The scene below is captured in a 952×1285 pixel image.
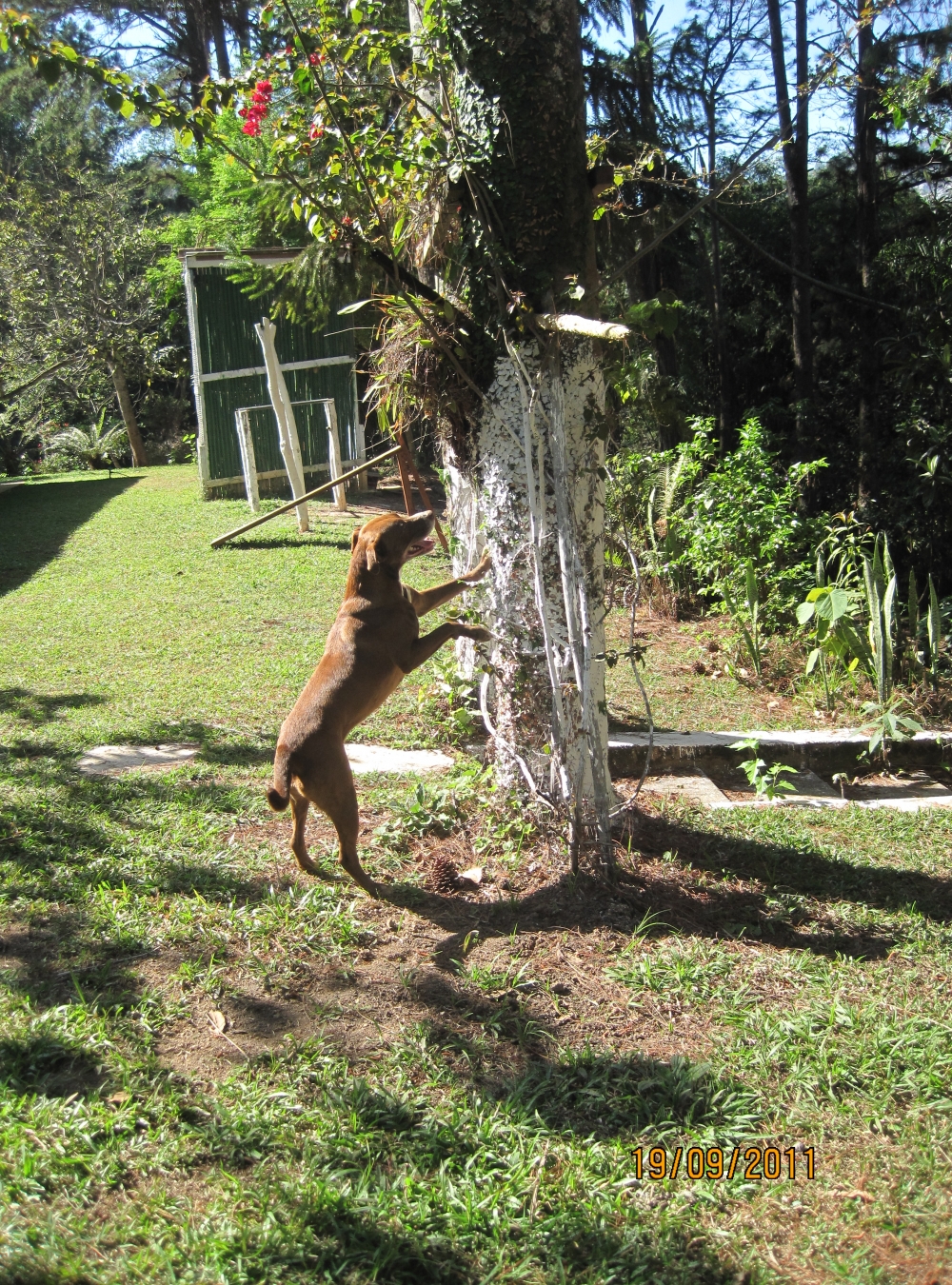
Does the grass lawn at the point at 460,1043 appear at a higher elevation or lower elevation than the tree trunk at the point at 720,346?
lower

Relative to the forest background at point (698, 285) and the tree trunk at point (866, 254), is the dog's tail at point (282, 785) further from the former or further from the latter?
the tree trunk at point (866, 254)

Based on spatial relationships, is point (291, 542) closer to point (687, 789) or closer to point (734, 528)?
point (734, 528)

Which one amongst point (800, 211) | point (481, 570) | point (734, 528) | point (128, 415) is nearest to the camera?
point (481, 570)

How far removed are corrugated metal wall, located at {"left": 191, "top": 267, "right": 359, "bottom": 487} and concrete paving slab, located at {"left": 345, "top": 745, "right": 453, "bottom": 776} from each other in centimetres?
1142

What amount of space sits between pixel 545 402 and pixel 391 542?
1213mm

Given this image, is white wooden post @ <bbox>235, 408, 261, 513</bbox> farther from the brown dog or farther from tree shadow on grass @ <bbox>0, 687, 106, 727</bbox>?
the brown dog

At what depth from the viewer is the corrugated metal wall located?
55.9 ft

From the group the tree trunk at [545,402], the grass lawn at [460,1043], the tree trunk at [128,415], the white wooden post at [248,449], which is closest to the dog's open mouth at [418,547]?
the tree trunk at [545,402]

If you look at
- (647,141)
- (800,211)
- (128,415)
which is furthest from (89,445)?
(800,211)

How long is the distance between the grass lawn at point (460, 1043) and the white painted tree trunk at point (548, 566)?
365mm

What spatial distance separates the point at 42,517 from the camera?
16.7 meters

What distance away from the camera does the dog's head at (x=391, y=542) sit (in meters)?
5.25

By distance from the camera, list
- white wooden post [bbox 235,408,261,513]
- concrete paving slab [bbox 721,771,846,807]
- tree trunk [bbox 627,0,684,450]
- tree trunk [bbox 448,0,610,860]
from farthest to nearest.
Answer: tree trunk [bbox 627,0,684,450] < white wooden post [bbox 235,408,261,513] < concrete paving slab [bbox 721,771,846,807] < tree trunk [bbox 448,0,610,860]
